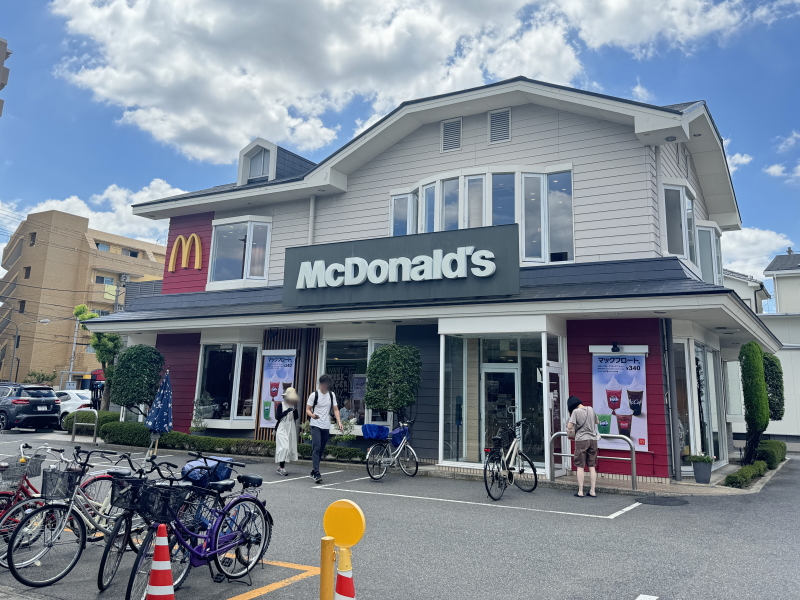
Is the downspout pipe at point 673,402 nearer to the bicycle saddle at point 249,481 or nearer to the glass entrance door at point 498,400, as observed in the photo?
the glass entrance door at point 498,400

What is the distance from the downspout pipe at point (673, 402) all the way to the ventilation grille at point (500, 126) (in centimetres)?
581

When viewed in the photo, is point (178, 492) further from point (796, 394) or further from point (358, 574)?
point (796, 394)

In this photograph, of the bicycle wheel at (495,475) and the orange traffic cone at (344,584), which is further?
the bicycle wheel at (495,475)

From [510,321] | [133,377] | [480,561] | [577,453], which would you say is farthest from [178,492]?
[133,377]

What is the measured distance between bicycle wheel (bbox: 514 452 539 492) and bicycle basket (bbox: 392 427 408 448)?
2404 millimetres

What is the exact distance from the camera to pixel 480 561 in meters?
6.02

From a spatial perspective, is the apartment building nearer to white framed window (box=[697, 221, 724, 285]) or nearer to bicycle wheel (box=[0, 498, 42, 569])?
white framed window (box=[697, 221, 724, 285])

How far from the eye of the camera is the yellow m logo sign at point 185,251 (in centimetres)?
1842

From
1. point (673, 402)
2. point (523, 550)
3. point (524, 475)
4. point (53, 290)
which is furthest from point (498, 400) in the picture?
point (53, 290)

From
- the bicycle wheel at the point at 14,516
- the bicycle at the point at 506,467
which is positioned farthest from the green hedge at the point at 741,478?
the bicycle wheel at the point at 14,516

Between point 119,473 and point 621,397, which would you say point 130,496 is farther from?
point 621,397

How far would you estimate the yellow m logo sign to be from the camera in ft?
60.4

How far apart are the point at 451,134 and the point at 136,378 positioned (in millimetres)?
10614

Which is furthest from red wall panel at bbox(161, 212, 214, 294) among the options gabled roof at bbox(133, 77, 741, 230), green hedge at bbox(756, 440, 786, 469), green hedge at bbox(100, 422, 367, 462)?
green hedge at bbox(756, 440, 786, 469)
